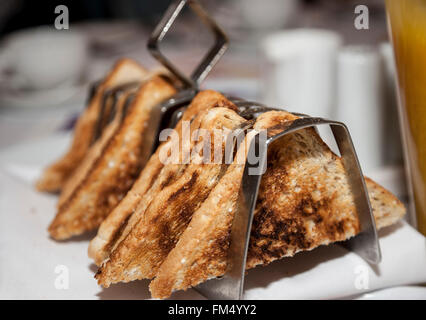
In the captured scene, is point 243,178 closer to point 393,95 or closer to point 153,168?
point 153,168

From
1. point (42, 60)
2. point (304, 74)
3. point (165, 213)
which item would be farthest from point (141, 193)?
point (42, 60)

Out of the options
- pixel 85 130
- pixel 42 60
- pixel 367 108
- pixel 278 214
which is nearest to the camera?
pixel 278 214

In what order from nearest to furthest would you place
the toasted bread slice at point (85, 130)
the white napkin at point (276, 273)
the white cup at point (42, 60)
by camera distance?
the white napkin at point (276, 273) < the toasted bread slice at point (85, 130) < the white cup at point (42, 60)

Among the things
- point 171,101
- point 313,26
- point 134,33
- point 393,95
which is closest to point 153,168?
point 171,101

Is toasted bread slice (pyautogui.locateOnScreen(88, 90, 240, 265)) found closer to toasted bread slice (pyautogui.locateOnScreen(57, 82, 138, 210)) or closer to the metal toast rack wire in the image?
the metal toast rack wire

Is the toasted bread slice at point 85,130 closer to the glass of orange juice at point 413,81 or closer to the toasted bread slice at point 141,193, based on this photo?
the toasted bread slice at point 141,193

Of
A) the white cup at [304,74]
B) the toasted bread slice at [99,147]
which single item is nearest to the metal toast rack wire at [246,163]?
the toasted bread slice at [99,147]

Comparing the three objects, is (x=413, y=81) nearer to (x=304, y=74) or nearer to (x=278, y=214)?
(x=278, y=214)
